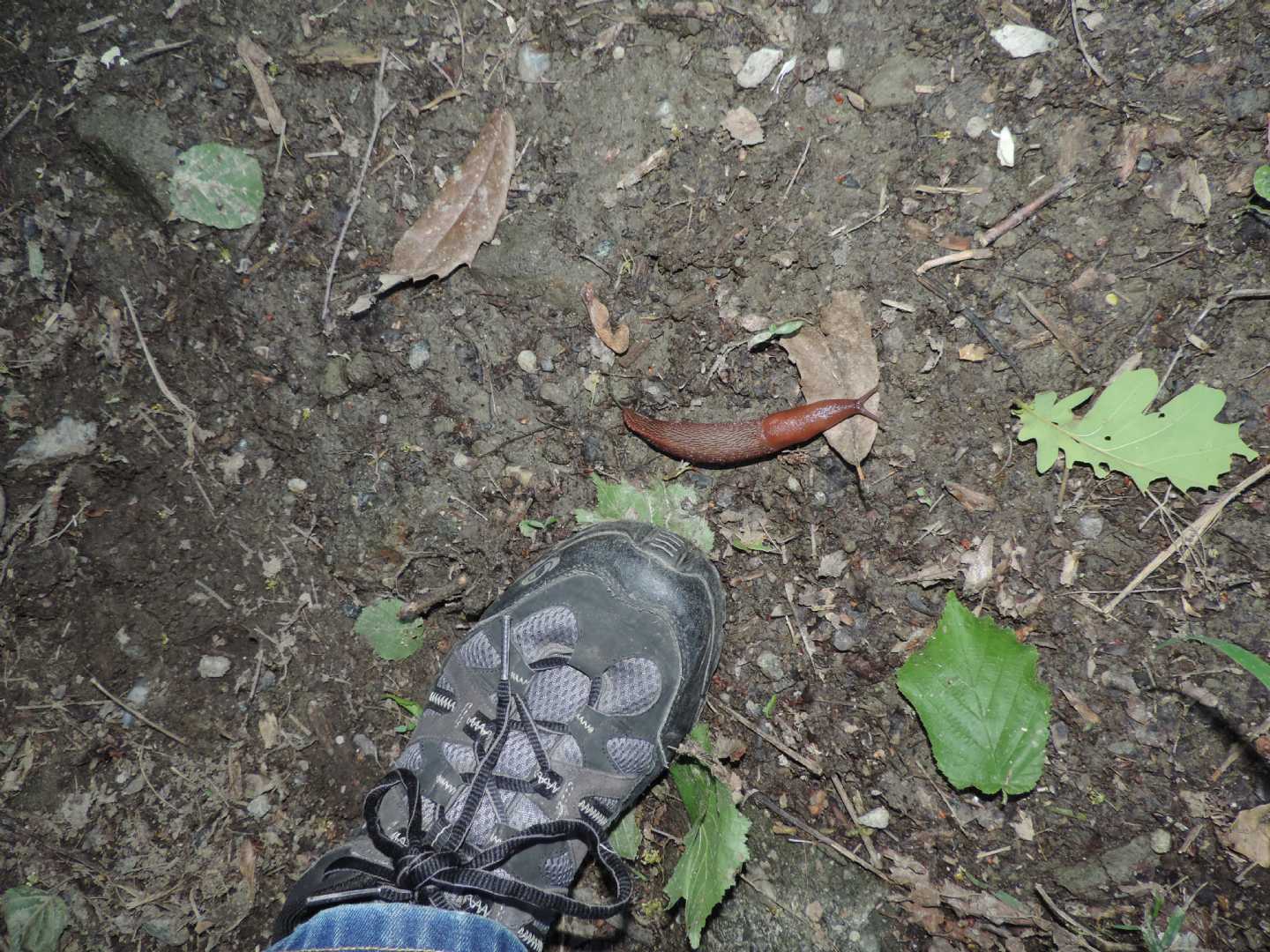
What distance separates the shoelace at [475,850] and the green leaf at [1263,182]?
9.04 ft

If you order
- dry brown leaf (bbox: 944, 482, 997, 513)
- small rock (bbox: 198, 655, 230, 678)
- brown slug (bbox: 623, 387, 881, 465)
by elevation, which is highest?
brown slug (bbox: 623, 387, 881, 465)

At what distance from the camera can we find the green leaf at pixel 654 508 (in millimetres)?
2682

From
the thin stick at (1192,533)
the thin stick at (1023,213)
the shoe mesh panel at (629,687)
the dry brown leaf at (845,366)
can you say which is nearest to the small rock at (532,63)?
the dry brown leaf at (845,366)

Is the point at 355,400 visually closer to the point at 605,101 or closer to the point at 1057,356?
the point at 605,101

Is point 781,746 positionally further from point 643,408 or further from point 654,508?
point 643,408

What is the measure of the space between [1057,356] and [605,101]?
1.76m

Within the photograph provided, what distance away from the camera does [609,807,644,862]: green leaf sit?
2.71 metres

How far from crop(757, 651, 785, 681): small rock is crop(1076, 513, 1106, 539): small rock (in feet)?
3.54

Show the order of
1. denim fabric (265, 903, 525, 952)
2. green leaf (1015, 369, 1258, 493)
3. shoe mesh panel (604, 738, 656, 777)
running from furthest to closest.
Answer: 1. shoe mesh panel (604, 738, 656, 777)
2. green leaf (1015, 369, 1258, 493)
3. denim fabric (265, 903, 525, 952)

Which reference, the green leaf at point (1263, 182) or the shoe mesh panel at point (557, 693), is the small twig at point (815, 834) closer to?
the shoe mesh panel at point (557, 693)

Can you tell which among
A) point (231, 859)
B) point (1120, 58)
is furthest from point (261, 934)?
point (1120, 58)

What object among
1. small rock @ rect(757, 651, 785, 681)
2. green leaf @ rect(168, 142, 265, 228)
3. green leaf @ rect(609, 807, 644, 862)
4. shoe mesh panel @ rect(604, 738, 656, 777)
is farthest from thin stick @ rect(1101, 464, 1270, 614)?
green leaf @ rect(168, 142, 265, 228)

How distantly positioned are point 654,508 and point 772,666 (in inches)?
27.9

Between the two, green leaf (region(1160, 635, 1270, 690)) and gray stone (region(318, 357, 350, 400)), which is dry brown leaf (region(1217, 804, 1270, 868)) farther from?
gray stone (region(318, 357, 350, 400))
